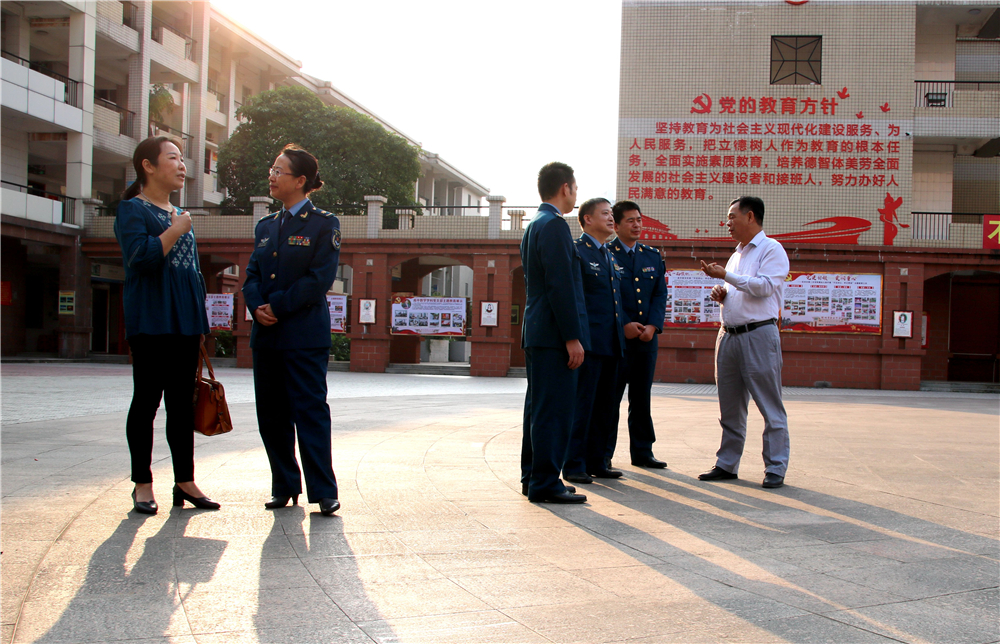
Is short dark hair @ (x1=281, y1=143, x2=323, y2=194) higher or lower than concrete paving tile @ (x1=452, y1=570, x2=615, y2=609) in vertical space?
higher

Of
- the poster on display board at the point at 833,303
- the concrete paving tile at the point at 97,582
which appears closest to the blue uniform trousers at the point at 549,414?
the concrete paving tile at the point at 97,582

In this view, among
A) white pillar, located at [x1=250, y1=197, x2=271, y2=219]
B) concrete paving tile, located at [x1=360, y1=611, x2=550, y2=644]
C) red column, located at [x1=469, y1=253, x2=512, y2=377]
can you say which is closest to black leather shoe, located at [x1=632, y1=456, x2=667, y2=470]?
Answer: concrete paving tile, located at [x1=360, y1=611, x2=550, y2=644]

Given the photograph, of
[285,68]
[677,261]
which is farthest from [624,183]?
[285,68]

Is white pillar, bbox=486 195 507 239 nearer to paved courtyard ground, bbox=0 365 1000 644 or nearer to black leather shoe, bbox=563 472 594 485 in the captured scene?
paved courtyard ground, bbox=0 365 1000 644

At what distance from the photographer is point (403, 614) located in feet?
7.45

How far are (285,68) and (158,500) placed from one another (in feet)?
117

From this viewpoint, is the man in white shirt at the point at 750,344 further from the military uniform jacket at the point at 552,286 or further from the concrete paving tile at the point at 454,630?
the concrete paving tile at the point at 454,630

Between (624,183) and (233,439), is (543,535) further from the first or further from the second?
(624,183)

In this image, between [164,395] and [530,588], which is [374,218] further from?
[530,588]

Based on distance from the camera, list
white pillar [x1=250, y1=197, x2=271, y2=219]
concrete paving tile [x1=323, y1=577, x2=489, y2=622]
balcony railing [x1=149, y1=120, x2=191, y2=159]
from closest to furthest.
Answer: concrete paving tile [x1=323, y1=577, x2=489, y2=622] → white pillar [x1=250, y1=197, x2=271, y2=219] → balcony railing [x1=149, y1=120, x2=191, y2=159]

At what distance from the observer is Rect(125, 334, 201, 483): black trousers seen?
3496 millimetres

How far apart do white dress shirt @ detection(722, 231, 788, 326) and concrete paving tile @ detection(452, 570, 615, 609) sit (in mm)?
2659

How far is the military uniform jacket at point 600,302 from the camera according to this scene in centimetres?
462

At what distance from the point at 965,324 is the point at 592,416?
20362 mm
